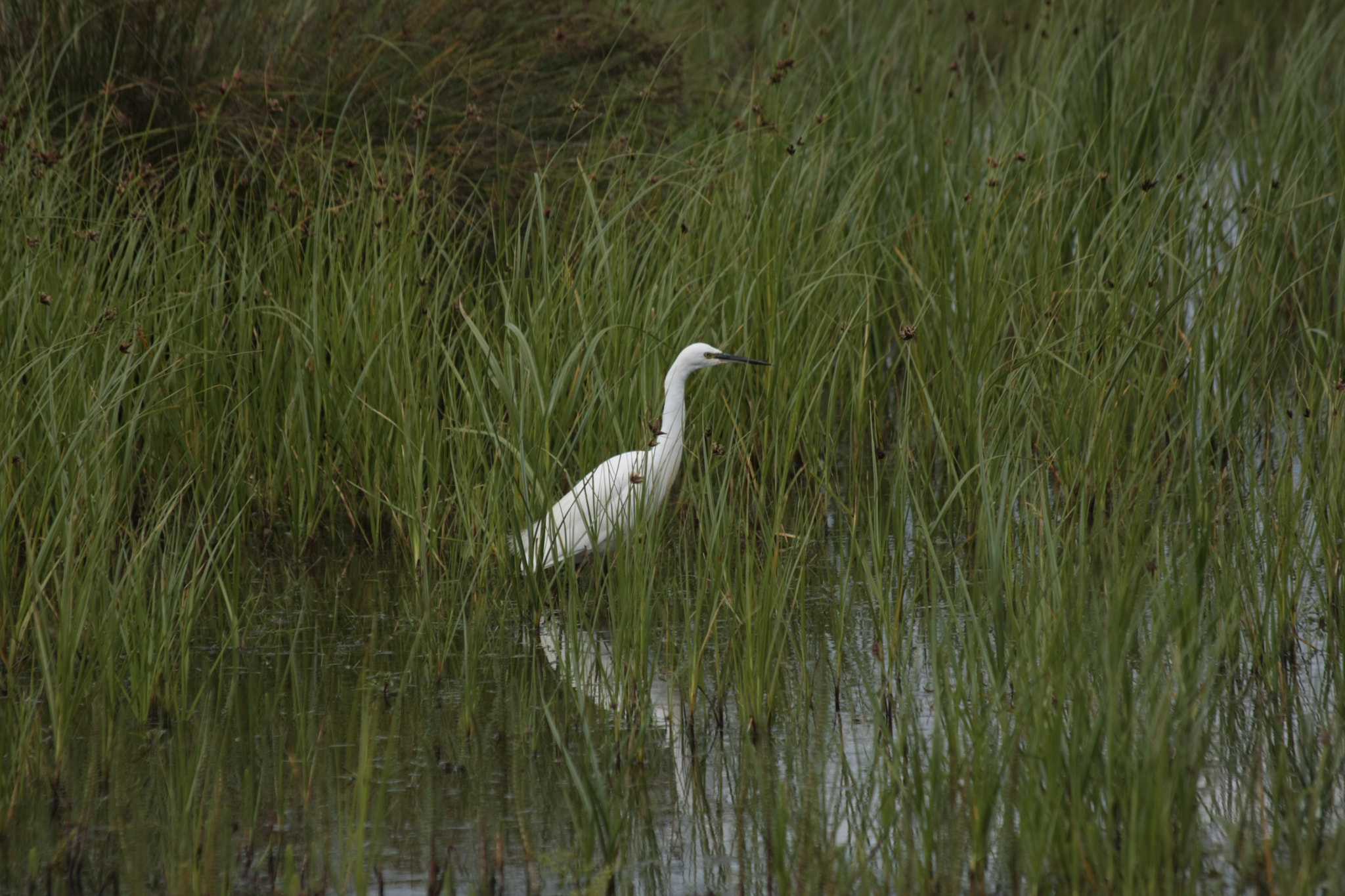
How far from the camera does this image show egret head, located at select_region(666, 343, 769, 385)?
479 centimetres

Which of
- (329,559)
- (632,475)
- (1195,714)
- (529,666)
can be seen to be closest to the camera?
(1195,714)

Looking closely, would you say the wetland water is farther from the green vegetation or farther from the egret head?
the egret head

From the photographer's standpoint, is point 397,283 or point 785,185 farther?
point 785,185

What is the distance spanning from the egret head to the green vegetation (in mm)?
188

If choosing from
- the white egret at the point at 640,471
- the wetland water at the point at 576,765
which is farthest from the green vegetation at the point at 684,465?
the white egret at the point at 640,471

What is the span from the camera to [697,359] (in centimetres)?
483

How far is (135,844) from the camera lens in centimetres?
309

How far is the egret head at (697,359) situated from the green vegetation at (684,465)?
0.62 feet

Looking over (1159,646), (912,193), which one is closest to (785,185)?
(912,193)

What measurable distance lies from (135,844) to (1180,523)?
96.1 inches

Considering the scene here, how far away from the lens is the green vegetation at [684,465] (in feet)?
9.80

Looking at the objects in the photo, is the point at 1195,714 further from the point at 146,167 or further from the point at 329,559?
the point at 146,167

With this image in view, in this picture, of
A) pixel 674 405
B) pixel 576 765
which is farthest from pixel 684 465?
pixel 576 765

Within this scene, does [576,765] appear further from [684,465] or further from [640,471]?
[684,465]
